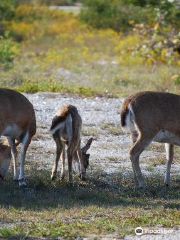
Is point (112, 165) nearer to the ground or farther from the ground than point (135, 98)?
nearer to the ground

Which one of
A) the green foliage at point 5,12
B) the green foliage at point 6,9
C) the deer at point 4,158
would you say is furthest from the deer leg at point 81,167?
the green foliage at point 6,9

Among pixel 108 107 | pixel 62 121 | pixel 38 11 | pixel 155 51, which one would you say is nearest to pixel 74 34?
pixel 38 11

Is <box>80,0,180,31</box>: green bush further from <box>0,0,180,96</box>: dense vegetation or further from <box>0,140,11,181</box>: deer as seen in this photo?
<box>0,140,11,181</box>: deer

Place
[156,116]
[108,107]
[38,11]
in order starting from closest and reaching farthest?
[156,116] < [108,107] < [38,11]

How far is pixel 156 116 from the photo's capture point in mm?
10922

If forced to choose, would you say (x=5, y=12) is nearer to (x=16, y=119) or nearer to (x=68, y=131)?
(x=68, y=131)

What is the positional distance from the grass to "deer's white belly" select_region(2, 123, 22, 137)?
74 centimetres

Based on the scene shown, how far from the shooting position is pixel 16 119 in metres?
10.6

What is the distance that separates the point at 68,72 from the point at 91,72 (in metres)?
0.75

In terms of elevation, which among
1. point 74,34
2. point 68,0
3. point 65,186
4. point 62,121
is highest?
point 62,121

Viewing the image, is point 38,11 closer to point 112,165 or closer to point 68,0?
point 68,0

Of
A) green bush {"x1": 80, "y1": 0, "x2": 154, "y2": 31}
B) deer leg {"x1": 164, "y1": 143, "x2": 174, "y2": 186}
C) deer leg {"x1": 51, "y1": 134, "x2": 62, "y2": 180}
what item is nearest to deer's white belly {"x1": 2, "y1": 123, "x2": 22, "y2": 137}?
deer leg {"x1": 51, "y1": 134, "x2": 62, "y2": 180}

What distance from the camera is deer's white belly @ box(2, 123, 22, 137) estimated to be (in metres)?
10.5

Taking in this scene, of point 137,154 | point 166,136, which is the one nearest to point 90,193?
point 137,154
